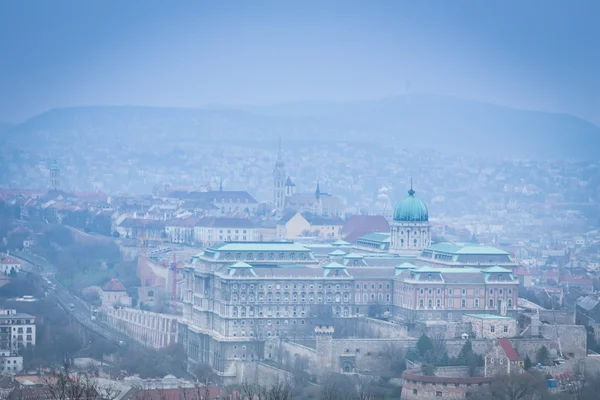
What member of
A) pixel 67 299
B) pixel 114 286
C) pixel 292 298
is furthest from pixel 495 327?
pixel 67 299

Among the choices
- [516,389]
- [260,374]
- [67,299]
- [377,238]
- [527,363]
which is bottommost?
[260,374]

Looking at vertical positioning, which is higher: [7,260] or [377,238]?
[377,238]

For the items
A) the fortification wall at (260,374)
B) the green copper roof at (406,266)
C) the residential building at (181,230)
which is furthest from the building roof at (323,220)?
the fortification wall at (260,374)

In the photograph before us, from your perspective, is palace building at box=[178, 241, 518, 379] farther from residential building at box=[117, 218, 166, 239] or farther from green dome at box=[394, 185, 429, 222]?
residential building at box=[117, 218, 166, 239]

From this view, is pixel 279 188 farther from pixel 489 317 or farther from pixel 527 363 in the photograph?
pixel 527 363

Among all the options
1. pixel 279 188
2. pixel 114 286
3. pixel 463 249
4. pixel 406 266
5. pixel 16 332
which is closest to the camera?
pixel 406 266

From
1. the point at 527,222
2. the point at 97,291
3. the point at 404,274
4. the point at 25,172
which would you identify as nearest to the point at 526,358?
the point at 404,274

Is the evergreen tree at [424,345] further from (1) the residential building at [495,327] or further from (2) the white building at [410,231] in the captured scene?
(2) the white building at [410,231]

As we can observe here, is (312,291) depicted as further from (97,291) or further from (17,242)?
(17,242)
